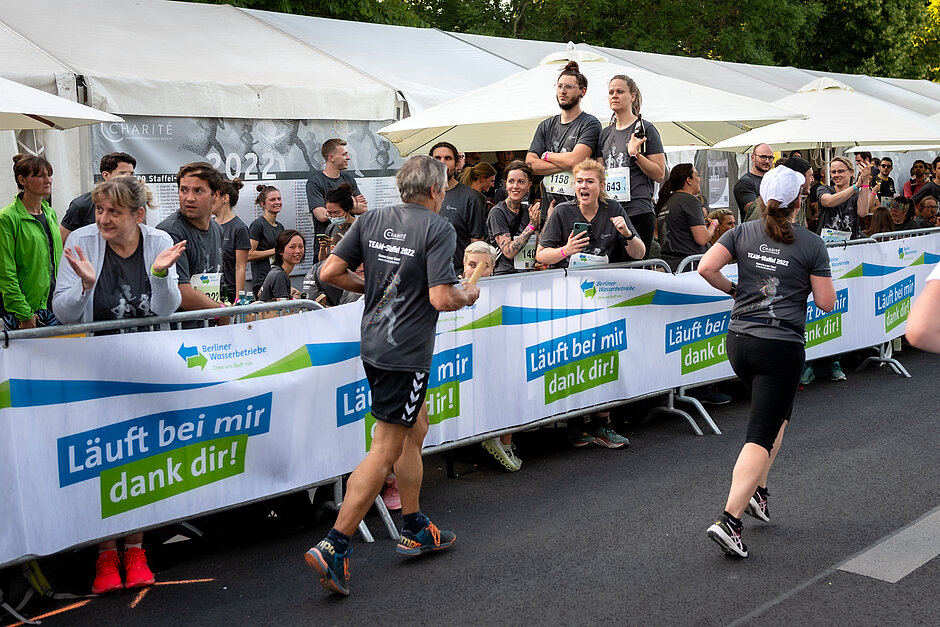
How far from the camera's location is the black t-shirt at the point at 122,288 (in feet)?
17.0

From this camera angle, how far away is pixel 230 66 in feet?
35.1

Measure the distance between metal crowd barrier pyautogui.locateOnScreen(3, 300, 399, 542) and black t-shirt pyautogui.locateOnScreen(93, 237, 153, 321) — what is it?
0.10 m

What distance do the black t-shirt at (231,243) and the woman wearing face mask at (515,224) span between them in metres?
2.12

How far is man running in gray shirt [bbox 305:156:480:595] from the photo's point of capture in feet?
15.9

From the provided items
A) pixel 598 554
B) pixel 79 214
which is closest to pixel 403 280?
pixel 598 554

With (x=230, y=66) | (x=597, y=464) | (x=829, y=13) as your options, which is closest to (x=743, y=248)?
(x=597, y=464)

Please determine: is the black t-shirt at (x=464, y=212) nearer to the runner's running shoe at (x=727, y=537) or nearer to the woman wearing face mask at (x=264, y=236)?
the woman wearing face mask at (x=264, y=236)

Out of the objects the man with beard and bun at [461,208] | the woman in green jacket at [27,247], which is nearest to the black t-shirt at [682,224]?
the man with beard and bun at [461,208]

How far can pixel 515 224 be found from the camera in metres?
8.52

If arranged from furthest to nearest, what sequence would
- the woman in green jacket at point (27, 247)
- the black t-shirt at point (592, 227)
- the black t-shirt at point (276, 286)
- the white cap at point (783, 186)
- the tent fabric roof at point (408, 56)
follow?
the tent fabric roof at point (408, 56) < the black t-shirt at point (276, 286) < the black t-shirt at point (592, 227) < the woman in green jacket at point (27, 247) < the white cap at point (783, 186)

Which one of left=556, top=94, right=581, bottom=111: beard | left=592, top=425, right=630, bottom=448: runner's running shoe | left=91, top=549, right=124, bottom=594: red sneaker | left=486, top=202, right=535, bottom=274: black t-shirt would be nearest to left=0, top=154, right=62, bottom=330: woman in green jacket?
left=91, top=549, right=124, bottom=594: red sneaker

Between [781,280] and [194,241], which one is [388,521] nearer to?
[194,241]

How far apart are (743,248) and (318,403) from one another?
2498 millimetres

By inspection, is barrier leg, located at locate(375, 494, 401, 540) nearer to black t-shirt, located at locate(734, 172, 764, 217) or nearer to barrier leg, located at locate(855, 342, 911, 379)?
barrier leg, located at locate(855, 342, 911, 379)
